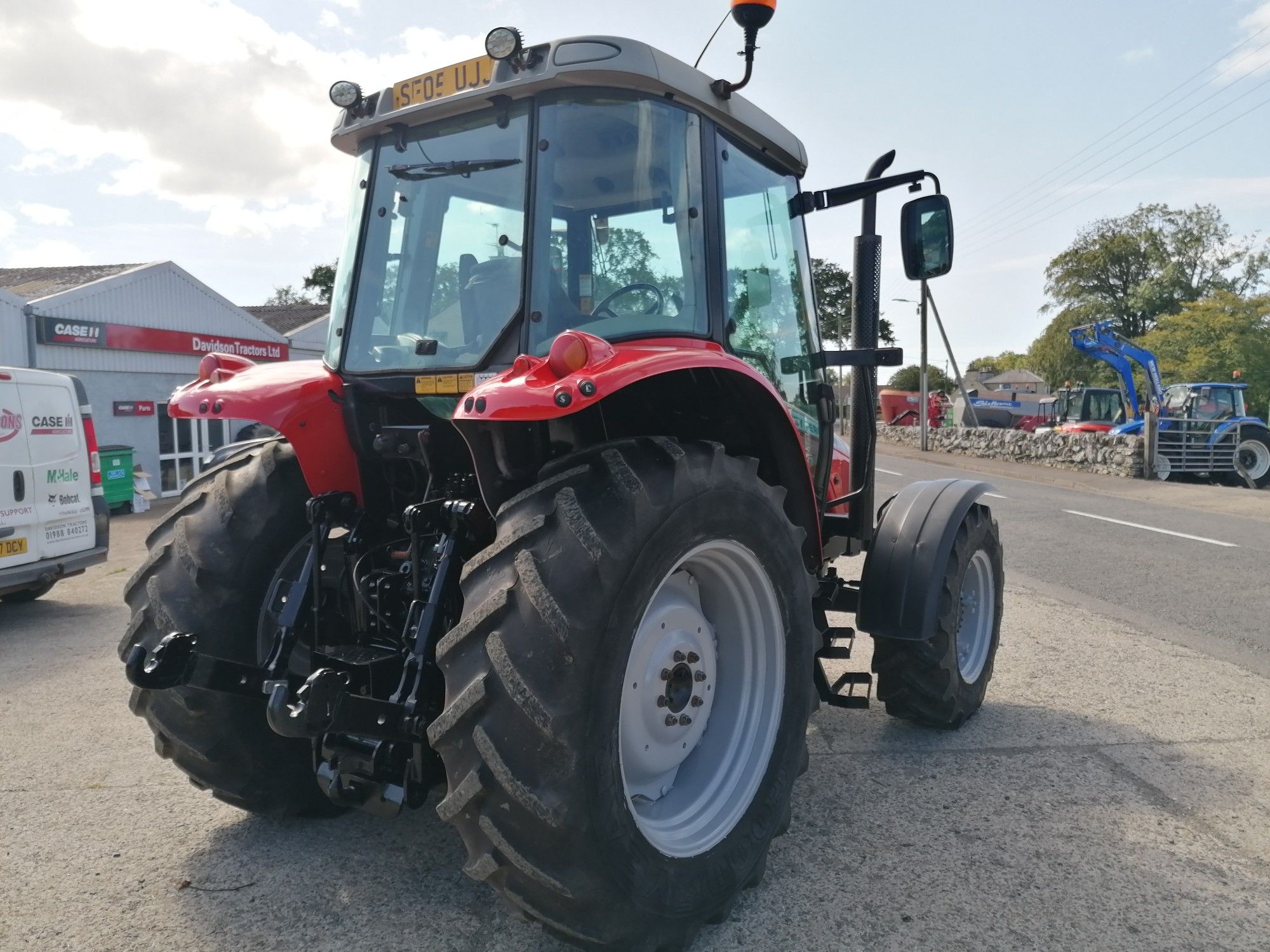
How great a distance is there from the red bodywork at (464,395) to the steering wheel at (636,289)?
12 centimetres

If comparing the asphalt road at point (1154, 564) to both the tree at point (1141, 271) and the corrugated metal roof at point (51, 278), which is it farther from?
the tree at point (1141, 271)

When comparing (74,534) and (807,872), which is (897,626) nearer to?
(807,872)

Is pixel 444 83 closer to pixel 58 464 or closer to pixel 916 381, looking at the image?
pixel 58 464

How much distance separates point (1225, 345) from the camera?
45.3m

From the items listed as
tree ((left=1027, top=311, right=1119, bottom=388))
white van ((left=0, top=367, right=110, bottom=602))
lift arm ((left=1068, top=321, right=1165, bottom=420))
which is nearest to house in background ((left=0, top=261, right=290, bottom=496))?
white van ((left=0, top=367, right=110, bottom=602))

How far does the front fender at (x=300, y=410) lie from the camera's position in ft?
9.79

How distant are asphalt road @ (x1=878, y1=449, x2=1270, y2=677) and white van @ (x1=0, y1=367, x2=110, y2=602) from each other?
832 centimetres

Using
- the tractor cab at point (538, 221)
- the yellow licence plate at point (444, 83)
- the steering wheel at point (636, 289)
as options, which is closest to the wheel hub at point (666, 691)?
the tractor cab at point (538, 221)

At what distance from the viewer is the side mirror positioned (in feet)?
12.1

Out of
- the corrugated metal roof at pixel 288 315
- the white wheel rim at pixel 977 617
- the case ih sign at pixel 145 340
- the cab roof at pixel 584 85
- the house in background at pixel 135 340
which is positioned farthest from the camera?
the corrugated metal roof at pixel 288 315

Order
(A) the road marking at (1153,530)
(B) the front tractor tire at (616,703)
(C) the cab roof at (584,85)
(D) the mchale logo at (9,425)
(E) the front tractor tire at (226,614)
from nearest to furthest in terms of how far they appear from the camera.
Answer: (B) the front tractor tire at (616,703) < (C) the cab roof at (584,85) < (E) the front tractor tire at (226,614) < (D) the mchale logo at (9,425) < (A) the road marking at (1153,530)

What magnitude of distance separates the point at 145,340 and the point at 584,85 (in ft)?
55.4

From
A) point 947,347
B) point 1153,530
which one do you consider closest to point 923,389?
point 947,347

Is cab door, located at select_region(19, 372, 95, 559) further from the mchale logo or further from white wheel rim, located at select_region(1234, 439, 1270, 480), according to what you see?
white wheel rim, located at select_region(1234, 439, 1270, 480)
